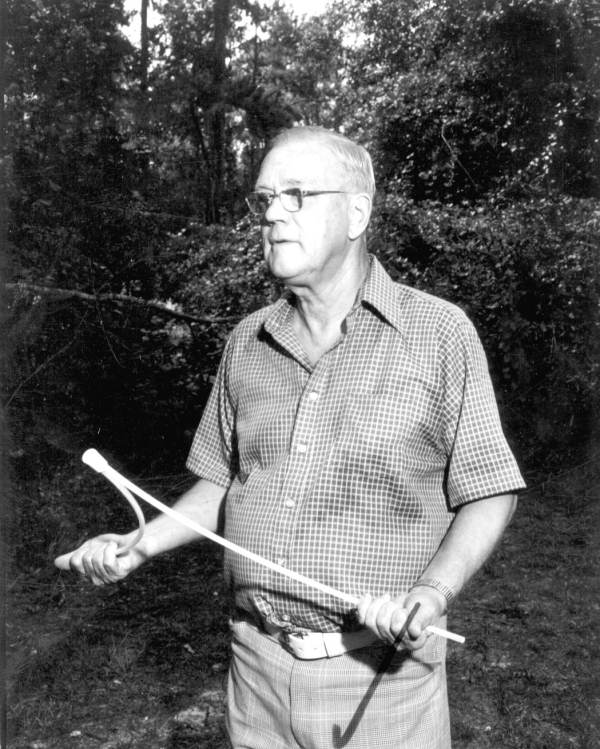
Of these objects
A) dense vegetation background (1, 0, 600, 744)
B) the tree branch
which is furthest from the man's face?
the tree branch

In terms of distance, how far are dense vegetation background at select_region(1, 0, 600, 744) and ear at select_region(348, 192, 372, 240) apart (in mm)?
4552

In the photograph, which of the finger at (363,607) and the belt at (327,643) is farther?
the belt at (327,643)

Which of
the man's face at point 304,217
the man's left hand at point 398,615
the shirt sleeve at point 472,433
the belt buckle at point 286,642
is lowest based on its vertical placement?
the belt buckle at point 286,642

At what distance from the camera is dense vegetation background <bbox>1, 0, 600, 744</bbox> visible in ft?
21.7

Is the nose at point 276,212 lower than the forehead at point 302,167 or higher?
lower

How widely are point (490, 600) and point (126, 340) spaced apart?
10.8 ft

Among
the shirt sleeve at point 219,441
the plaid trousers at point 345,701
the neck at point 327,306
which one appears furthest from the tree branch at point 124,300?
the plaid trousers at point 345,701

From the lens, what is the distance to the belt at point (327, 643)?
1.96m

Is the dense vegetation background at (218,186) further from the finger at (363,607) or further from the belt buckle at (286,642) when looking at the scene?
the finger at (363,607)

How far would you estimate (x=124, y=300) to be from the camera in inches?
273

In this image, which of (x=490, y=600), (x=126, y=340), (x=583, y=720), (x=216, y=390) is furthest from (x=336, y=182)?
(x=126, y=340)

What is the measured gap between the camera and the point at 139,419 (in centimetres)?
714

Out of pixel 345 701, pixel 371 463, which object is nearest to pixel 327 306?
pixel 371 463

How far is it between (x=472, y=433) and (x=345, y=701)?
640 mm
